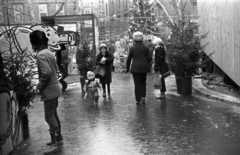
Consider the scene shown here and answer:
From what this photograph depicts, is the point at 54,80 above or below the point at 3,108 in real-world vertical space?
above

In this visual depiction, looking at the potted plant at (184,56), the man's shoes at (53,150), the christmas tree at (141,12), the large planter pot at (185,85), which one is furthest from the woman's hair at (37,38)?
the christmas tree at (141,12)

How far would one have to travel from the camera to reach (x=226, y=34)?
1216 centimetres

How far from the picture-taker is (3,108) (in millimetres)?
5785

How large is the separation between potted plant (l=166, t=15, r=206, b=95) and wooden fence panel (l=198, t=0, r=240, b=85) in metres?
0.96

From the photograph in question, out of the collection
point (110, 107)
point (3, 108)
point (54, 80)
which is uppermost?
point (54, 80)

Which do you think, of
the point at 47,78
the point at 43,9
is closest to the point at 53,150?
the point at 47,78

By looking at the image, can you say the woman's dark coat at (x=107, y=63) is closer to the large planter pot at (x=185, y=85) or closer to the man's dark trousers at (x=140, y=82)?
the man's dark trousers at (x=140, y=82)

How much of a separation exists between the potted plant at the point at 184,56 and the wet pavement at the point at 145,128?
64 centimetres

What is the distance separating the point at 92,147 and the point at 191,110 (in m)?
3.67

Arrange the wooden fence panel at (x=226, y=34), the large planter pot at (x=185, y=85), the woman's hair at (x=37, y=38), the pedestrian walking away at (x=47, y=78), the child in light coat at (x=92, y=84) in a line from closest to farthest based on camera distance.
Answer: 1. the pedestrian walking away at (x=47, y=78)
2. the woman's hair at (x=37, y=38)
3. the child in light coat at (x=92, y=84)
4. the wooden fence panel at (x=226, y=34)
5. the large planter pot at (x=185, y=85)

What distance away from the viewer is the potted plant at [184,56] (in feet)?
38.1

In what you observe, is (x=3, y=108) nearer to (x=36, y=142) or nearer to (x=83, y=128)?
(x=36, y=142)

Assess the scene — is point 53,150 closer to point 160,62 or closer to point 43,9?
point 160,62

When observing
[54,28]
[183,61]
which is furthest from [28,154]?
[54,28]
